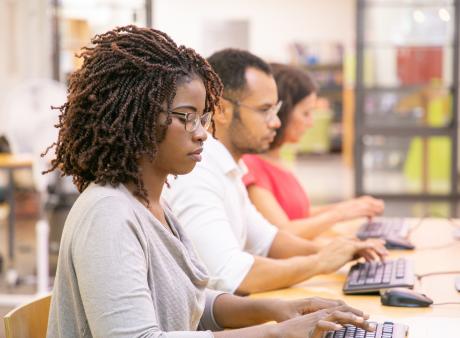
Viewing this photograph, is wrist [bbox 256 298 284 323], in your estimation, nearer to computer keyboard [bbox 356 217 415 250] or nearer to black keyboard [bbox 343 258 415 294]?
black keyboard [bbox 343 258 415 294]

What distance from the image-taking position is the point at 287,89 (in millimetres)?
2865

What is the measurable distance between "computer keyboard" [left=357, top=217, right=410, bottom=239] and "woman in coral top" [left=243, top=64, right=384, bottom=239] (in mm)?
51

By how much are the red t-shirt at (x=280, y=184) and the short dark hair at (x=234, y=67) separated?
1.44 ft

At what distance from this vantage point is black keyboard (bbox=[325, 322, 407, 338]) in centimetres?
137

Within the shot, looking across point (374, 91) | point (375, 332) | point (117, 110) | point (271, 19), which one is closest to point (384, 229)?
point (375, 332)

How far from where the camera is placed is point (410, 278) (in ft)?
6.16

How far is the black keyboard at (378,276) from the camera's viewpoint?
1.82m

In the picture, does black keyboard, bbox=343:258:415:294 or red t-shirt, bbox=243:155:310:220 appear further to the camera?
red t-shirt, bbox=243:155:310:220

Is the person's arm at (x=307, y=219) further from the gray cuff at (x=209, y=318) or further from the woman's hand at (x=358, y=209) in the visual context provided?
the gray cuff at (x=209, y=318)

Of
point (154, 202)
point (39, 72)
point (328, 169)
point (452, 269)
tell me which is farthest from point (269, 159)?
point (328, 169)

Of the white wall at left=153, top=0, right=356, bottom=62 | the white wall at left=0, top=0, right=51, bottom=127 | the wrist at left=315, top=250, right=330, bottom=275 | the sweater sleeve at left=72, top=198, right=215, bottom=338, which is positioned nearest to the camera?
the sweater sleeve at left=72, top=198, right=215, bottom=338

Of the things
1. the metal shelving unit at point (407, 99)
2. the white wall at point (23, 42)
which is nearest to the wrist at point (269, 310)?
the white wall at point (23, 42)

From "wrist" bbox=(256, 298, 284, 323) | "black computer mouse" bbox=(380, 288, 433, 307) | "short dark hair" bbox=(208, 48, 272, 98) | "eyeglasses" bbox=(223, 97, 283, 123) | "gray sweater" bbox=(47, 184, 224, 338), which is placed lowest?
"black computer mouse" bbox=(380, 288, 433, 307)

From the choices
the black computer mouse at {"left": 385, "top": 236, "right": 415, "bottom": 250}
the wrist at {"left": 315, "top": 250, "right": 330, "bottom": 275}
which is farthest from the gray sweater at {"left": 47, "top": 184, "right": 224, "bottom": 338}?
the black computer mouse at {"left": 385, "top": 236, "right": 415, "bottom": 250}
